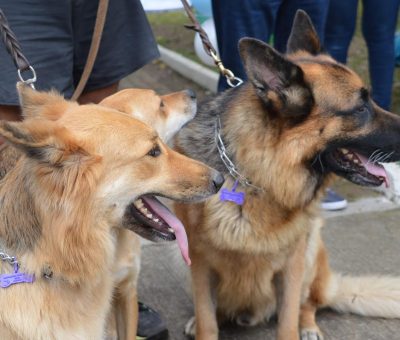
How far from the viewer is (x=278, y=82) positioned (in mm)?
2623

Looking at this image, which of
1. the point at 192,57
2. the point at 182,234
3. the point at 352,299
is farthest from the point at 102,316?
the point at 192,57

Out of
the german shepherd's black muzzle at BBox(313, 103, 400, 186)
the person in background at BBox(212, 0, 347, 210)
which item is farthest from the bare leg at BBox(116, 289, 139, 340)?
the person in background at BBox(212, 0, 347, 210)

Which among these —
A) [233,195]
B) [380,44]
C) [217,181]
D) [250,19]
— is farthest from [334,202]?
[217,181]

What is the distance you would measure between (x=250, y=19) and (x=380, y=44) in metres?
1.55

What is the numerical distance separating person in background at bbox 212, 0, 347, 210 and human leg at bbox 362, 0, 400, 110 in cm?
91

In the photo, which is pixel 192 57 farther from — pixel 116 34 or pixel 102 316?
pixel 102 316

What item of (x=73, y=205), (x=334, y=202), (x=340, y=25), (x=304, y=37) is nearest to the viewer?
(x=73, y=205)

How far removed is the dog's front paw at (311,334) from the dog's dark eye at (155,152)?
4.71 feet

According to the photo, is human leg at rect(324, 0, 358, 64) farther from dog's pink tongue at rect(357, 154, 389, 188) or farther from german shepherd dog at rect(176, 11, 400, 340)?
dog's pink tongue at rect(357, 154, 389, 188)

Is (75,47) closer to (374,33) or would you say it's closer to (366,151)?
(366,151)

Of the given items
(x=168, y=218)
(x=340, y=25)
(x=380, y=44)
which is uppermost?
(x=168, y=218)

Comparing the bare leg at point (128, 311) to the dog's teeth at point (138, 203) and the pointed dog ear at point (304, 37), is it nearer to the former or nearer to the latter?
the dog's teeth at point (138, 203)

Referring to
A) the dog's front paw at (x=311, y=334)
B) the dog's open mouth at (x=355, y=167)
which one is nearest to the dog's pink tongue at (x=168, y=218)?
the dog's open mouth at (x=355, y=167)

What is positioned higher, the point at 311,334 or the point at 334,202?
the point at 311,334
